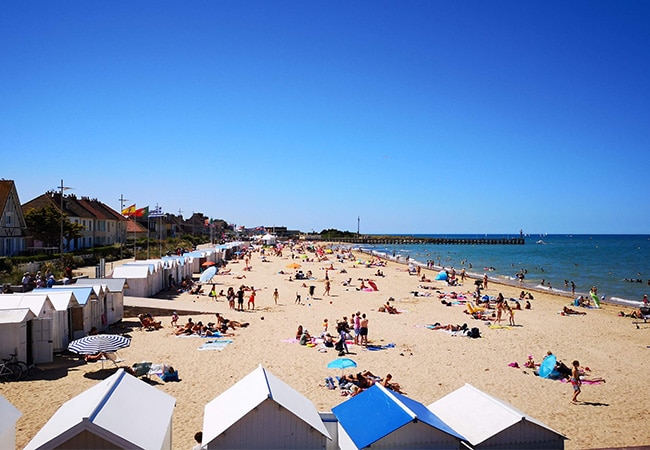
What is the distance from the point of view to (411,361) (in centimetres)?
1521

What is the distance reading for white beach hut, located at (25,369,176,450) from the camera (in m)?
5.35

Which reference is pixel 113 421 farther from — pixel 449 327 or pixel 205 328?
pixel 449 327

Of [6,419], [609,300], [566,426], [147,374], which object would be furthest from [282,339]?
[609,300]

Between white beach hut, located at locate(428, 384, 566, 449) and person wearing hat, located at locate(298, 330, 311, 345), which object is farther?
person wearing hat, located at locate(298, 330, 311, 345)

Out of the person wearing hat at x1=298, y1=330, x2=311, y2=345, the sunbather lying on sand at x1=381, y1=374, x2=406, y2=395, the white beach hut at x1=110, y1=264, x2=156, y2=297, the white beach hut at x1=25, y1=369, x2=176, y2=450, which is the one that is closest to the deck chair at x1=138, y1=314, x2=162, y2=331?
the white beach hut at x1=110, y1=264, x2=156, y2=297

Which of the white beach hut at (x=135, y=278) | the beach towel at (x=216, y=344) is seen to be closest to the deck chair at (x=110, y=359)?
the beach towel at (x=216, y=344)

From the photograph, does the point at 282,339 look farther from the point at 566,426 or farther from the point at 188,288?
the point at 188,288

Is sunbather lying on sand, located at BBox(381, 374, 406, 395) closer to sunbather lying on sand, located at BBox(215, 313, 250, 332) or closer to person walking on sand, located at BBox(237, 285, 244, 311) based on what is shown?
sunbather lying on sand, located at BBox(215, 313, 250, 332)

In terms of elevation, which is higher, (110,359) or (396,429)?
(396,429)

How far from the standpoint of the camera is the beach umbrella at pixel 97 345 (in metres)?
12.6

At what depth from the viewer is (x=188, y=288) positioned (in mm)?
29281

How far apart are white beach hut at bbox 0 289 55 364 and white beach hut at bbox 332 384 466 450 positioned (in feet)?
32.3

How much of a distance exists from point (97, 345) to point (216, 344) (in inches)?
172

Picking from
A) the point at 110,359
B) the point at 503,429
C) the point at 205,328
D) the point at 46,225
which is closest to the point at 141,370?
the point at 110,359
